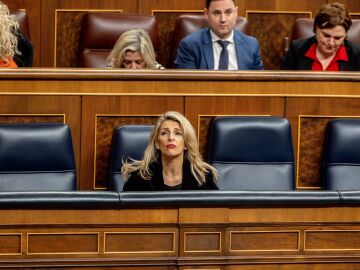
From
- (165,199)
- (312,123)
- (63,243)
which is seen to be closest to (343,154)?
(312,123)

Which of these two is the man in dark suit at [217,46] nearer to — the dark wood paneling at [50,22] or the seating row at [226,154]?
the seating row at [226,154]

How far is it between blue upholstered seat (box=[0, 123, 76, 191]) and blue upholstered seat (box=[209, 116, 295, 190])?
0.99 feet

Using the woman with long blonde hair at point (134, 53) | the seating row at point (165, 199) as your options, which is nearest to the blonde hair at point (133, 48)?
the woman with long blonde hair at point (134, 53)

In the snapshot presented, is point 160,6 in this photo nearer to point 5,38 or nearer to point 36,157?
point 5,38

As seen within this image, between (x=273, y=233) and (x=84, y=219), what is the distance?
283 millimetres

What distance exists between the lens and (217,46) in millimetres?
2391

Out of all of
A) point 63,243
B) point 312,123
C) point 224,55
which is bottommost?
point 63,243

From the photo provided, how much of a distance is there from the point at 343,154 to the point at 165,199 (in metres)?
0.74

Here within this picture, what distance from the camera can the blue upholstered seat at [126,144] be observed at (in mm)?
2012

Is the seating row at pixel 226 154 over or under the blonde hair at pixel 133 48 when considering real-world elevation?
under

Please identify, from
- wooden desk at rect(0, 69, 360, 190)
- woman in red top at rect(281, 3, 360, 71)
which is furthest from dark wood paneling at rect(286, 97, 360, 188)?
woman in red top at rect(281, 3, 360, 71)

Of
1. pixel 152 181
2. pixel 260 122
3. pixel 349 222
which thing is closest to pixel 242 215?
pixel 349 222

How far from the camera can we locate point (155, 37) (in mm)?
2641

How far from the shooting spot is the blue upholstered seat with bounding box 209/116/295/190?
6.70 feet
